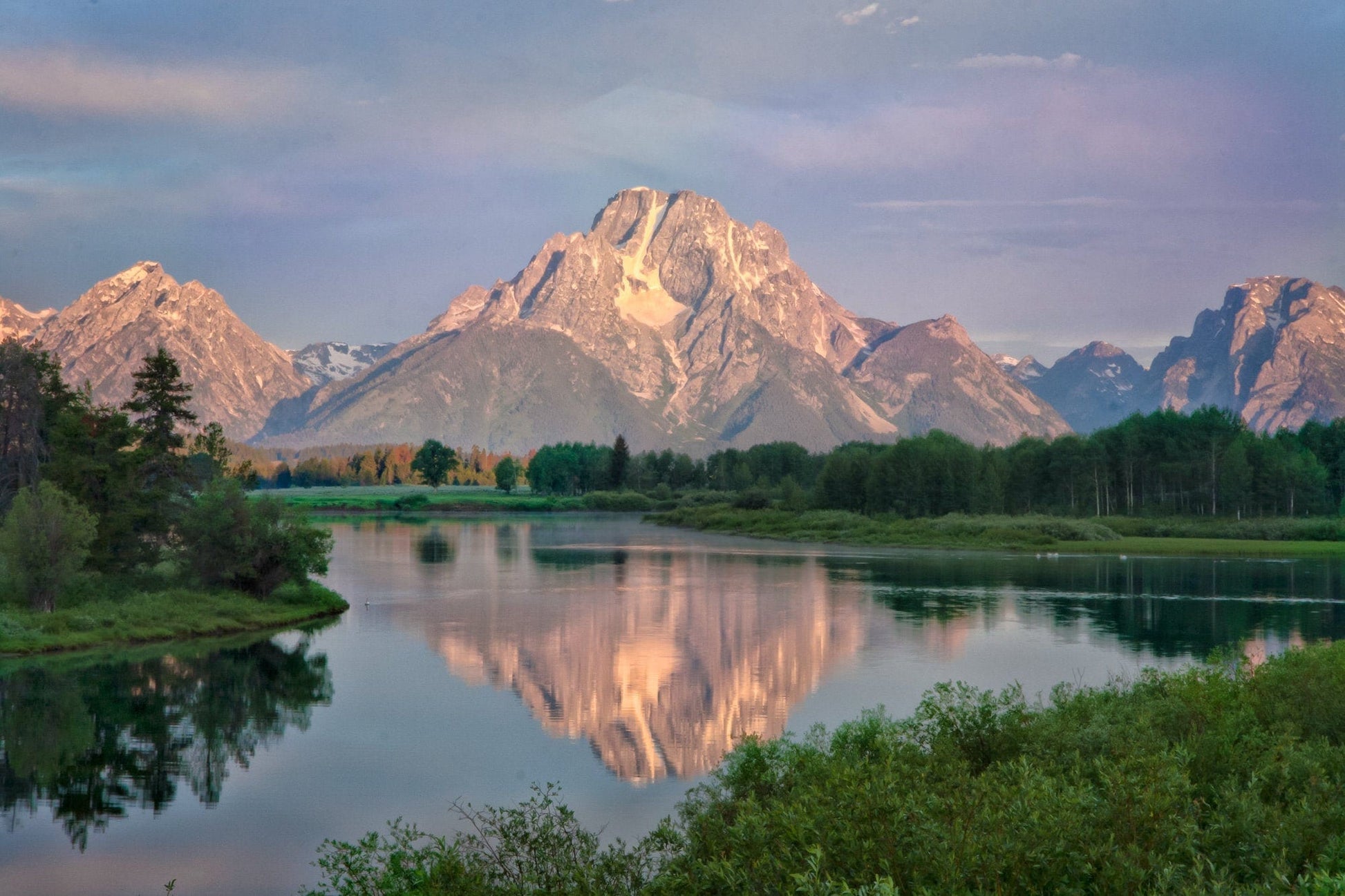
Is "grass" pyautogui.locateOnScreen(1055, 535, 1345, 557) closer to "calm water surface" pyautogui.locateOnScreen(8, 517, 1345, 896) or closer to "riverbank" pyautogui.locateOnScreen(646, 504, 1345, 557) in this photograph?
"riverbank" pyautogui.locateOnScreen(646, 504, 1345, 557)

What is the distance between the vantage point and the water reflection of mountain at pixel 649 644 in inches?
1293

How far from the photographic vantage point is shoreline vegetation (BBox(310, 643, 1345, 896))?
12.3 metres

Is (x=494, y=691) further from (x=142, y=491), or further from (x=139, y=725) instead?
(x=142, y=491)

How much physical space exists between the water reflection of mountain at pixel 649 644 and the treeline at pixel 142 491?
7525 mm

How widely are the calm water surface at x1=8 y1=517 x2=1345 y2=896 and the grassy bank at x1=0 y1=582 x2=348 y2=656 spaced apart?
2191 mm

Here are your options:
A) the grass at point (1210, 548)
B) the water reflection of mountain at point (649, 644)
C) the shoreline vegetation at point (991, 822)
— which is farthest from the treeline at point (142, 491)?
the grass at point (1210, 548)

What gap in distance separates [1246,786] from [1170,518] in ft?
388

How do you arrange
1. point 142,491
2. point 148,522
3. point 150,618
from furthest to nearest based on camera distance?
point 148,522
point 142,491
point 150,618

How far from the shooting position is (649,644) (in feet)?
159

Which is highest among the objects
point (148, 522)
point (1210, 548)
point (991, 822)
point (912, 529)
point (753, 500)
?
point (148, 522)

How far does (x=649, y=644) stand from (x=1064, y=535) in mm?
77667

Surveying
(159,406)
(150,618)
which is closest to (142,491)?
(159,406)

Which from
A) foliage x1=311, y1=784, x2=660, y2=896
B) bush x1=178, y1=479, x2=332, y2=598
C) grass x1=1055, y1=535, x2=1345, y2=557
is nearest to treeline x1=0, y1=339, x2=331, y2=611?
bush x1=178, y1=479, x2=332, y2=598

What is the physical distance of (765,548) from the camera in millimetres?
114875
